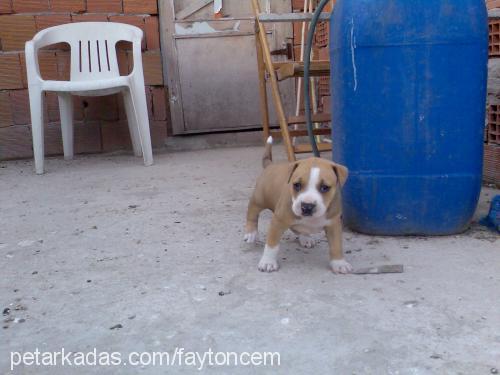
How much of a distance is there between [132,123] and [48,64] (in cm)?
86

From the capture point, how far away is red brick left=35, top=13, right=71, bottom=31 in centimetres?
450

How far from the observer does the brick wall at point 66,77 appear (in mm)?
4477

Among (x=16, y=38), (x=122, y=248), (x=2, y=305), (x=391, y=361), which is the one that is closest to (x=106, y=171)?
(x=16, y=38)

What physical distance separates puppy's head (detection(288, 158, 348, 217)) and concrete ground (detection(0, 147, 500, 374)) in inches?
9.7

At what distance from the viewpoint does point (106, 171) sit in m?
3.93

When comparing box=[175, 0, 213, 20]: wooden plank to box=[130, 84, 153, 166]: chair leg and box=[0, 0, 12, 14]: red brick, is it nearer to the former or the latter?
box=[130, 84, 153, 166]: chair leg

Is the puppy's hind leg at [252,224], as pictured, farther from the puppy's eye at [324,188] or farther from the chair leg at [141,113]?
the chair leg at [141,113]

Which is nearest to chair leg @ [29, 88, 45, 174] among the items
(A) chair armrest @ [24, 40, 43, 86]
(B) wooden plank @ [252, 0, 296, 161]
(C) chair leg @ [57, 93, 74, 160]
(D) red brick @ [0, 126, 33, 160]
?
(A) chair armrest @ [24, 40, 43, 86]

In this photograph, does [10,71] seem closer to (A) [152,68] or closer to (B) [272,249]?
(A) [152,68]

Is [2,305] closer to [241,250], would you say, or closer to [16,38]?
[241,250]

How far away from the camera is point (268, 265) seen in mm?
1910

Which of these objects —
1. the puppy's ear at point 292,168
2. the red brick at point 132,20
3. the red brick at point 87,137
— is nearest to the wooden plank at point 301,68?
the puppy's ear at point 292,168

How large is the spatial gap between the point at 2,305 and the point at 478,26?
191cm

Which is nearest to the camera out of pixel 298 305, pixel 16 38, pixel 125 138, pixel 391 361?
pixel 391 361
